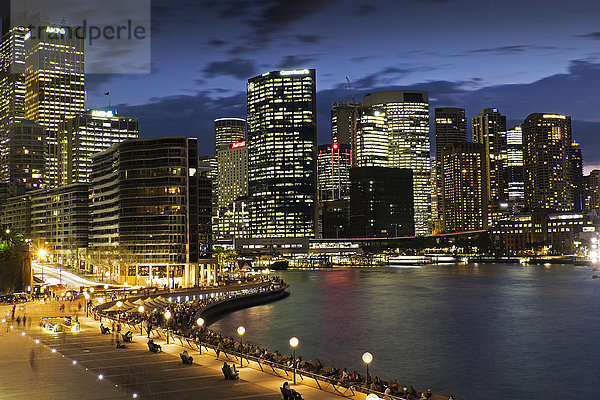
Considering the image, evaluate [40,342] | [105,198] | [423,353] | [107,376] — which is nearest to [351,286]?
[105,198]

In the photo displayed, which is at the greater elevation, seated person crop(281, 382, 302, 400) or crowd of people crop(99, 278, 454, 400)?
seated person crop(281, 382, 302, 400)

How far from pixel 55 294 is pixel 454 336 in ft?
194

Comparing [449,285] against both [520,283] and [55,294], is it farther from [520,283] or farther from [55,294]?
[55,294]

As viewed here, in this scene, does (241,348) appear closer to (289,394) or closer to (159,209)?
(289,394)

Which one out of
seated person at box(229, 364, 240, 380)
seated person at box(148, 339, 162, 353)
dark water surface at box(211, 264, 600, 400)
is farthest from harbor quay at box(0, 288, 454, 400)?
dark water surface at box(211, 264, 600, 400)

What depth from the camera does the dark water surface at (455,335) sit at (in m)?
56.7

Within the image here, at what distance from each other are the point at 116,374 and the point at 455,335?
51734mm

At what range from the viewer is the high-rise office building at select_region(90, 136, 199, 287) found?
141875 millimetres

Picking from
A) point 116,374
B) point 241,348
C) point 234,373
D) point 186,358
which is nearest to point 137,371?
point 116,374

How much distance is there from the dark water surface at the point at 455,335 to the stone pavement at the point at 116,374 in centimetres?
2083

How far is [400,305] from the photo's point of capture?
366ft

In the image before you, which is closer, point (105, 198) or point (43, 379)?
point (43, 379)

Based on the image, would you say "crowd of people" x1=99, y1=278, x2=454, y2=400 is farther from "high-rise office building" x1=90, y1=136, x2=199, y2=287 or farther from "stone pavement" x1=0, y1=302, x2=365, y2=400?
"high-rise office building" x1=90, y1=136, x2=199, y2=287

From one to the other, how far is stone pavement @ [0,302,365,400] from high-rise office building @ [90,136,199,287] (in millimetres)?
90141
